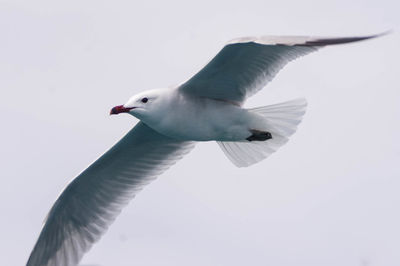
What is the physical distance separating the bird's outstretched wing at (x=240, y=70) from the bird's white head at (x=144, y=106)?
0.35m

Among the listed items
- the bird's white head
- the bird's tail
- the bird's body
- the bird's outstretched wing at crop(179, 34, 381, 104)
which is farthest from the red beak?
the bird's tail

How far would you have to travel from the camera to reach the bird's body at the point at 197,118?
9.68m

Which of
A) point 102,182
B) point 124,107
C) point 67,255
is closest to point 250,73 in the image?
point 124,107

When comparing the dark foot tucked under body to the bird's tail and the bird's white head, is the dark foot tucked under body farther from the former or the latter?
the bird's white head

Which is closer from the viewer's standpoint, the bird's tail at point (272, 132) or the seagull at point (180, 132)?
the seagull at point (180, 132)

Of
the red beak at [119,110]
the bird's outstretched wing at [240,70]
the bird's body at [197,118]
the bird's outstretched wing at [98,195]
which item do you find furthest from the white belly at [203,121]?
the bird's outstretched wing at [98,195]

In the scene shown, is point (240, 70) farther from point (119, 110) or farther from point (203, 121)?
point (119, 110)

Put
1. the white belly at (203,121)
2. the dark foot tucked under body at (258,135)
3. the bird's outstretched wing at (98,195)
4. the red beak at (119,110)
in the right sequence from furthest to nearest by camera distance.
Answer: the bird's outstretched wing at (98,195) → the dark foot tucked under body at (258,135) → the white belly at (203,121) → the red beak at (119,110)

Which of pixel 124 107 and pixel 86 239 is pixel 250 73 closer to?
pixel 124 107

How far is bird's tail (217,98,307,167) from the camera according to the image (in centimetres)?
1012

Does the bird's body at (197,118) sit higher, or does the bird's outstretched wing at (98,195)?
the bird's body at (197,118)

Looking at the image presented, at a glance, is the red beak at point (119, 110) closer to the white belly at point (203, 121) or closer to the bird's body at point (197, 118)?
the bird's body at point (197, 118)

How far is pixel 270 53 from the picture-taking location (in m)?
9.92

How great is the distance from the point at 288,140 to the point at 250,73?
866 mm
